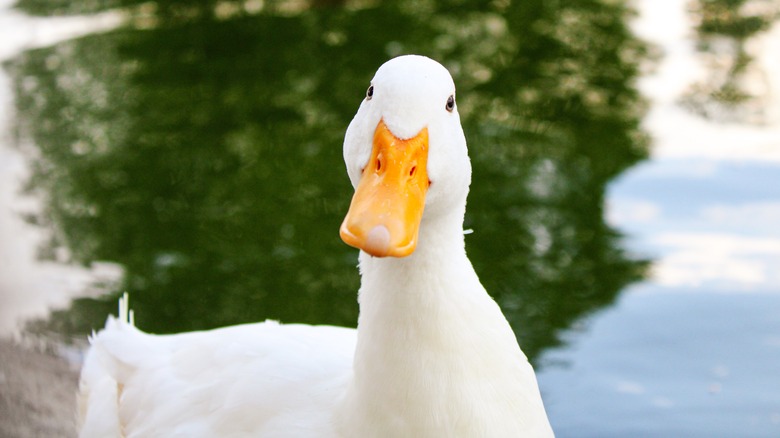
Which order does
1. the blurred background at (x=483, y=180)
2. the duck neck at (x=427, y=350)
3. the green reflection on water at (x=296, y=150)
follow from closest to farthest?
the duck neck at (x=427, y=350) → the blurred background at (x=483, y=180) → the green reflection on water at (x=296, y=150)

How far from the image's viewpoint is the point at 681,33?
7.69 metres

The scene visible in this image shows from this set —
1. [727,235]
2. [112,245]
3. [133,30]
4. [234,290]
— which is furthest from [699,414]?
[133,30]

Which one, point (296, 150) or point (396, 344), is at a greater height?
point (296, 150)

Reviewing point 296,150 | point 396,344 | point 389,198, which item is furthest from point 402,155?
point 296,150

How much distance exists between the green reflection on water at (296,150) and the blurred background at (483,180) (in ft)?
0.06

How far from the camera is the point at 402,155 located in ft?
6.68

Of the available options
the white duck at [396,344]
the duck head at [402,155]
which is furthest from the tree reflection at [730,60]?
the duck head at [402,155]

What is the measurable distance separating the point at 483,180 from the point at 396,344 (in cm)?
367

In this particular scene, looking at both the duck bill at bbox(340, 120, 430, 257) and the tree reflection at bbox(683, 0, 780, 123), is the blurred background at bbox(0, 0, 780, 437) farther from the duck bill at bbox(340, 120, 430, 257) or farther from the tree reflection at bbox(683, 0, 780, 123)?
the duck bill at bbox(340, 120, 430, 257)

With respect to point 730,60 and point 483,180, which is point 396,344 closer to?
point 483,180

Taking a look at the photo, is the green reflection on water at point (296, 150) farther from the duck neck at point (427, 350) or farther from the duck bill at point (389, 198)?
the duck bill at point (389, 198)

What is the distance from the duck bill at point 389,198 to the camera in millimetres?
1884

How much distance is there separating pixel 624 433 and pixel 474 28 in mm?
4687

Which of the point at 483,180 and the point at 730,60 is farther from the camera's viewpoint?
the point at 730,60
